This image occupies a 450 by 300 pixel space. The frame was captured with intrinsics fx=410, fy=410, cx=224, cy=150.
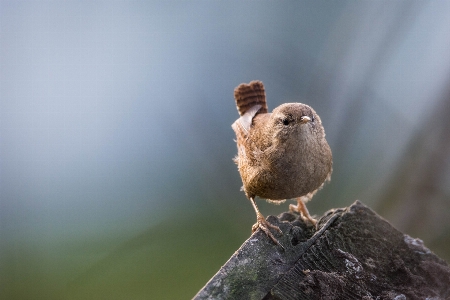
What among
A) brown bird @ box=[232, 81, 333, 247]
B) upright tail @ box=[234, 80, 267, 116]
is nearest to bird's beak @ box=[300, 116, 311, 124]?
brown bird @ box=[232, 81, 333, 247]

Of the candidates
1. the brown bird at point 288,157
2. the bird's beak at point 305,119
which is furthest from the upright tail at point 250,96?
the bird's beak at point 305,119

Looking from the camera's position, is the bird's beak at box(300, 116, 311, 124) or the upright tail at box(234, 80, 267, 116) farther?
the upright tail at box(234, 80, 267, 116)

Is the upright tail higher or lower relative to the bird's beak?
higher

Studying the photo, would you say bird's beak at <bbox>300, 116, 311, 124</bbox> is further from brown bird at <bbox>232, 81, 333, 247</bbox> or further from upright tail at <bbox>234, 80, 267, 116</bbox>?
upright tail at <bbox>234, 80, 267, 116</bbox>

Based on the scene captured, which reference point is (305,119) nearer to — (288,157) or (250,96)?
(288,157)

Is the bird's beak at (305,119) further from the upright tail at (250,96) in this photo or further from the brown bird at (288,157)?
the upright tail at (250,96)

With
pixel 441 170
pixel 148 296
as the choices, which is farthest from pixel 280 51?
pixel 148 296

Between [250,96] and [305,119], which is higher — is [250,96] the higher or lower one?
the higher one

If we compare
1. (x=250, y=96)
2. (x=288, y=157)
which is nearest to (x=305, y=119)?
(x=288, y=157)
